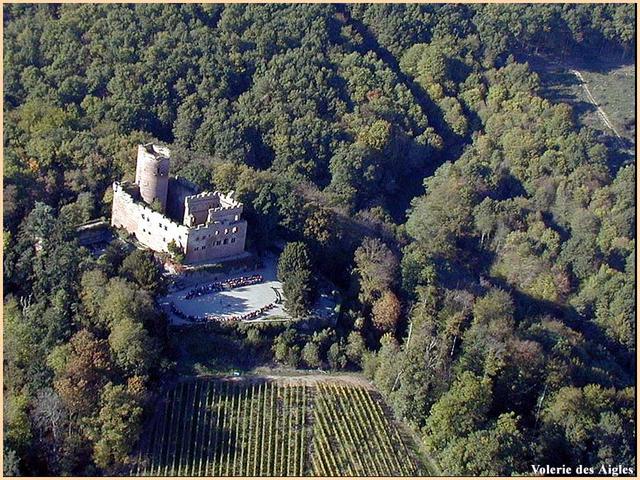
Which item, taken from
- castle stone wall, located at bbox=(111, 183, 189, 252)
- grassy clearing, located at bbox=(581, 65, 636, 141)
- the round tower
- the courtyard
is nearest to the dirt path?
grassy clearing, located at bbox=(581, 65, 636, 141)

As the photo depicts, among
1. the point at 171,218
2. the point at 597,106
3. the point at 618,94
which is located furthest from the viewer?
the point at 618,94

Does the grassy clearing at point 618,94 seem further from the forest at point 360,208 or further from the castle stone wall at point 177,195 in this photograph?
the castle stone wall at point 177,195

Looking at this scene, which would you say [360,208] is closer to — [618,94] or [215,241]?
[215,241]

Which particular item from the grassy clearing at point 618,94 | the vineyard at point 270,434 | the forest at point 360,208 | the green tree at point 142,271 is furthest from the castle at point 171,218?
the grassy clearing at point 618,94

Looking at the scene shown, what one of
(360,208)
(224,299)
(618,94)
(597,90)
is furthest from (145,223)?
(618,94)

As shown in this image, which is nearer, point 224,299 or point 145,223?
point 224,299

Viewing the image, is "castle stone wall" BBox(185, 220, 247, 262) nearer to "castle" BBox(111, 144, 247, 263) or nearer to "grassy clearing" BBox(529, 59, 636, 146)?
"castle" BBox(111, 144, 247, 263)

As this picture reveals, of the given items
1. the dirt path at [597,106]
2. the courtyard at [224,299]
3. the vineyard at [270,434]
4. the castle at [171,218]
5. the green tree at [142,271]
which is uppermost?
A: the dirt path at [597,106]
